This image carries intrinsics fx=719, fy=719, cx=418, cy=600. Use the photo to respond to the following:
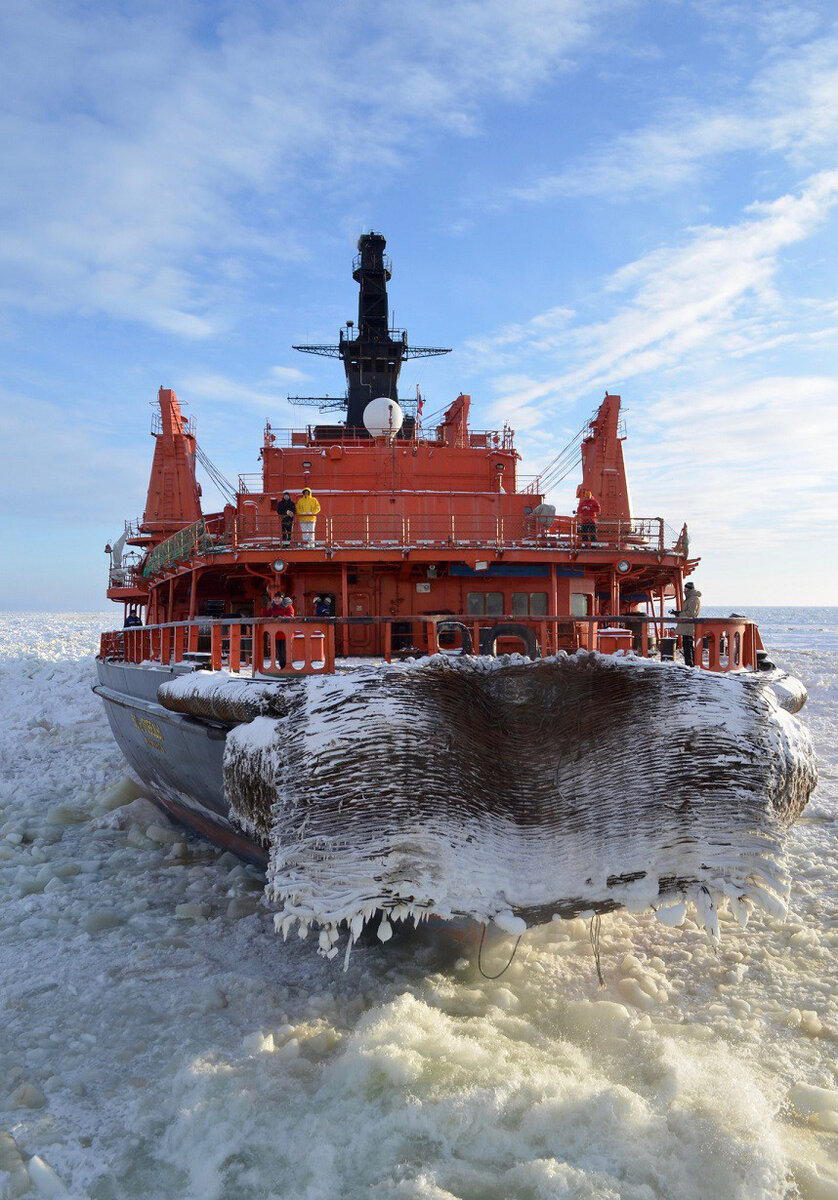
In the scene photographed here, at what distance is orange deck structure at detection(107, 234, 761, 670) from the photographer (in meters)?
10.2

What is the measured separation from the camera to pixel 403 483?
13.3 meters

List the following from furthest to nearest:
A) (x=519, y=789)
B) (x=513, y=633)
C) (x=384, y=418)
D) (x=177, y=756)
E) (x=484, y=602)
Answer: (x=384, y=418) < (x=484, y=602) < (x=177, y=756) < (x=513, y=633) < (x=519, y=789)

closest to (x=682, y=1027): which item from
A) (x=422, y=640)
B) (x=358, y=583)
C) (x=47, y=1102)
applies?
(x=47, y=1102)

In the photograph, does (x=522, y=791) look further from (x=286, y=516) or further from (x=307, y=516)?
(x=286, y=516)

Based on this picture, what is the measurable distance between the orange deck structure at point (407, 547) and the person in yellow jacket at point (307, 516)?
184 millimetres

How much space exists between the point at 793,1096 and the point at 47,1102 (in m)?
4.22

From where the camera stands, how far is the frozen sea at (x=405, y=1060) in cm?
356

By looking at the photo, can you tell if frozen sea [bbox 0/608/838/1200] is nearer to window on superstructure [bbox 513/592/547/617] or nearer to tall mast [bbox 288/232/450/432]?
window on superstructure [bbox 513/592/547/617]

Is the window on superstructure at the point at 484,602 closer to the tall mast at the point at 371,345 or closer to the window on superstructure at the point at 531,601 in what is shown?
the window on superstructure at the point at 531,601

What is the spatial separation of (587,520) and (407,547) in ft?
10.5

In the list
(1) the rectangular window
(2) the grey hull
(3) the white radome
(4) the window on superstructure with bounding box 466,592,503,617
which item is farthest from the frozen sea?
(3) the white radome

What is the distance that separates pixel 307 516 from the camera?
10133 millimetres

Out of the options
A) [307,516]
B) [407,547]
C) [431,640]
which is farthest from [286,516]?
[431,640]

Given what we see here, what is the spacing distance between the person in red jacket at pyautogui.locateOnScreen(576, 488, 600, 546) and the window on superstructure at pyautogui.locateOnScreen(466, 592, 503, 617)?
156 cm
